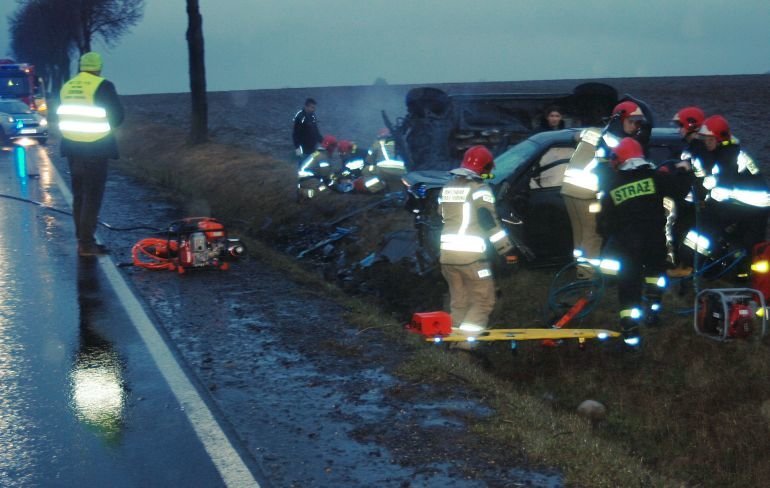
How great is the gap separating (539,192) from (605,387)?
2507mm

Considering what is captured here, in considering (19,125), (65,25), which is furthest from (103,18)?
(19,125)

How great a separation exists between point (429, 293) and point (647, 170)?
440cm

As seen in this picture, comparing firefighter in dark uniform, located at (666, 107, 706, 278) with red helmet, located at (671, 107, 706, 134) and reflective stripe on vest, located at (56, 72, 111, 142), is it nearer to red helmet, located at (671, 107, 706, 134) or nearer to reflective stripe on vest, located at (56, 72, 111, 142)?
red helmet, located at (671, 107, 706, 134)

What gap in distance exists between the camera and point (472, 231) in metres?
8.59

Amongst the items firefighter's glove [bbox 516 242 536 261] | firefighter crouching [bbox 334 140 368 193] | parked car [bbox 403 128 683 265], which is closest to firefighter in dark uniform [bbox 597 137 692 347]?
firefighter's glove [bbox 516 242 536 261]

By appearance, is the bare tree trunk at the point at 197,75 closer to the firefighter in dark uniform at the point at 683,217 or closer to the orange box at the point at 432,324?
the firefighter in dark uniform at the point at 683,217

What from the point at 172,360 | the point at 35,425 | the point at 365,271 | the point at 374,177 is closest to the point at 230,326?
the point at 172,360

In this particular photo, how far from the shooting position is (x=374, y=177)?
16.8m

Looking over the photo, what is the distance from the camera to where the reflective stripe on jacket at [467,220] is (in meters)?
8.50

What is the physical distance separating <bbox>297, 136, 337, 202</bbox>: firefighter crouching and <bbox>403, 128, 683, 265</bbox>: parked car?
603 cm

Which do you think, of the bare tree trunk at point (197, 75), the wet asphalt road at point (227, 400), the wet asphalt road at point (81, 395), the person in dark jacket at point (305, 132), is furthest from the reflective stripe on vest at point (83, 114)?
the bare tree trunk at point (197, 75)

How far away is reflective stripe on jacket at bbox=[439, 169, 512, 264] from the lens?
8.50 meters

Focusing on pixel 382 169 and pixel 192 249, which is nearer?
pixel 192 249

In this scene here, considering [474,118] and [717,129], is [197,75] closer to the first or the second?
[474,118]
